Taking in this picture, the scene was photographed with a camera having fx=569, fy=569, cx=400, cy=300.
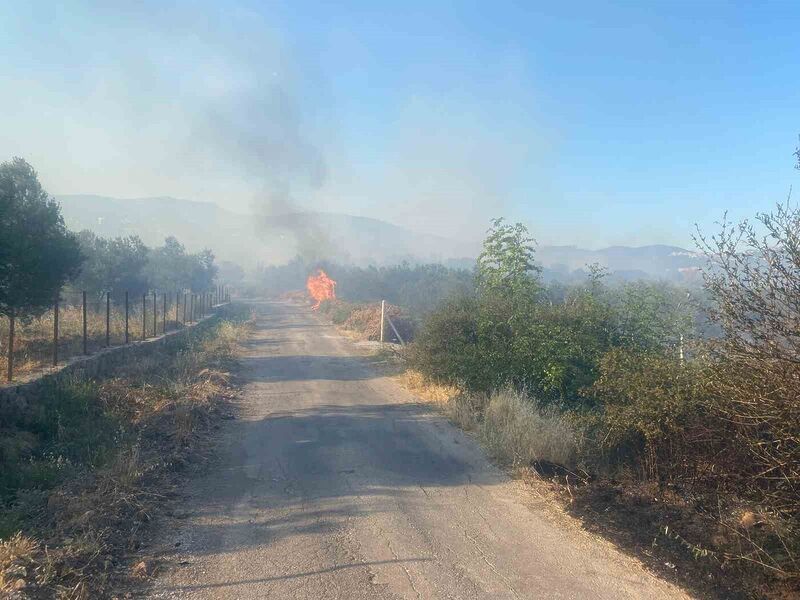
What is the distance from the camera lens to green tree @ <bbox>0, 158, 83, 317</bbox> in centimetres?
982

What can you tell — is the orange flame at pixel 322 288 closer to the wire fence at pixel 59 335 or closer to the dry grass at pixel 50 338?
the wire fence at pixel 59 335

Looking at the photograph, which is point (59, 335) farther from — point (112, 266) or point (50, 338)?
point (112, 266)

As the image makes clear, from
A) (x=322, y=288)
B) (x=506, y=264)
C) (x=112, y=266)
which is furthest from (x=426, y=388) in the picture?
(x=322, y=288)

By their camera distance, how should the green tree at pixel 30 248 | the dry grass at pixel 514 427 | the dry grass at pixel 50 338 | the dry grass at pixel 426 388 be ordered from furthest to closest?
the dry grass at pixel 426 388
the dry grass at pixel 50 338
the green tree at pixel 30 248
the dry grass at pixel 514 427

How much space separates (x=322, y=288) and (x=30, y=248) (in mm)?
43925

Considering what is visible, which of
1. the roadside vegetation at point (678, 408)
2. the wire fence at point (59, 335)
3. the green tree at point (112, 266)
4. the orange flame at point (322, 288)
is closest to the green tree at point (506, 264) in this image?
the roadside vegetation at point (678, 408)

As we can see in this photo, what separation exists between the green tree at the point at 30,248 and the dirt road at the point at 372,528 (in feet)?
16.0

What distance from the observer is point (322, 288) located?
5459 cm

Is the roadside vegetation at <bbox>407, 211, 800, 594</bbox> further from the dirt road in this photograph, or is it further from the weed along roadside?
the weed along roadside

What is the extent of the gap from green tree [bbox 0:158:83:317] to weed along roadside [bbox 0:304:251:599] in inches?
71.8

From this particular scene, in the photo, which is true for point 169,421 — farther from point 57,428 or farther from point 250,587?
point 250,587

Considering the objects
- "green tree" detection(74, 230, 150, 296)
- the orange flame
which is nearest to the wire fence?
"green tree" detection(74, 230, 150, 296)

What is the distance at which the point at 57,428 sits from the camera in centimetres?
837

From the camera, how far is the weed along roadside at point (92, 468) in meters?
4.37
